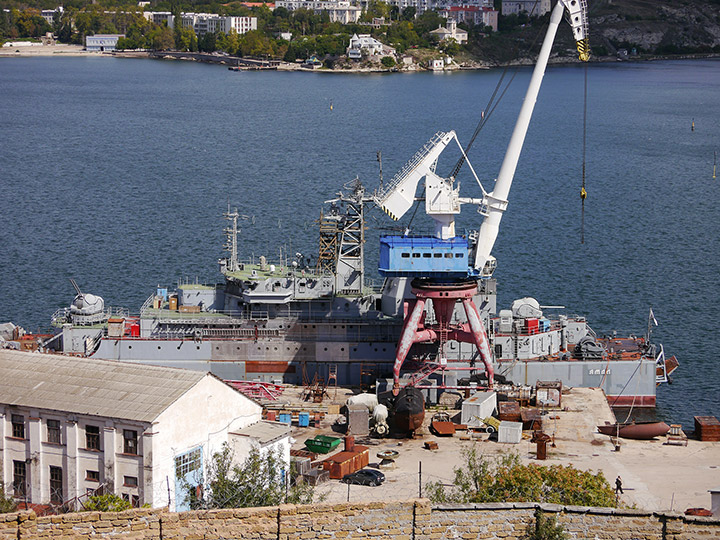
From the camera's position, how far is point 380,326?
166 feet

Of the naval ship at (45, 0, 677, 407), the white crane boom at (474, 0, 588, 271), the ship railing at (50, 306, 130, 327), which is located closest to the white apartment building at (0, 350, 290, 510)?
the naval ship at (45, 0, 677, 407)

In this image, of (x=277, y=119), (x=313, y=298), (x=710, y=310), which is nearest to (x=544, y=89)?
(x=277, y=119)

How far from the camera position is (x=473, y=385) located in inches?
1898

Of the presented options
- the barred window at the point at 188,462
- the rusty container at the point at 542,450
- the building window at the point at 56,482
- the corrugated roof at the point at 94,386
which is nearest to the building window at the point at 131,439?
the corrugated roof at the point at 94,386

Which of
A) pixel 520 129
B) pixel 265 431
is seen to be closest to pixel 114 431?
pixel 265 431

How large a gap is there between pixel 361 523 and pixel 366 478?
1104 cm

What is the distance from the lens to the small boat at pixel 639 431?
43250 mm

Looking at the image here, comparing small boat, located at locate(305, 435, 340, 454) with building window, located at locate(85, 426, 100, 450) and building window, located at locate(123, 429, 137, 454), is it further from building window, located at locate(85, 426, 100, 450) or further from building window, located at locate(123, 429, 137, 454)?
building window, located at locate(85, 426, 100, 450)

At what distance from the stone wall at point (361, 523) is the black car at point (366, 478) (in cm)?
1044

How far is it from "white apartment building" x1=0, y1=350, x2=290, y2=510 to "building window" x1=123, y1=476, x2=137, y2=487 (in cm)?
3

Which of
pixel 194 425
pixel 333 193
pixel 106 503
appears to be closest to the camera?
pixel 106 503

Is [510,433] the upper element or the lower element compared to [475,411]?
lower

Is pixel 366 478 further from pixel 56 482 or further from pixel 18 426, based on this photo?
pixel 18 426

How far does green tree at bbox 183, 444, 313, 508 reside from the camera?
2988 cm
